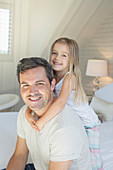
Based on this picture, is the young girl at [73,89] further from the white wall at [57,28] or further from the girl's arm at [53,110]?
the white wall at [57,28]

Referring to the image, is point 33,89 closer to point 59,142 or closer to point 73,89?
point 59,142

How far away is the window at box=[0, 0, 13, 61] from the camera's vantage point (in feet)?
10.8

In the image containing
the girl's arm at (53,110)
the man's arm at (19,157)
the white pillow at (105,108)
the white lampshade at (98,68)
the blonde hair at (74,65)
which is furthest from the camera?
the white lampshade at (98,68)

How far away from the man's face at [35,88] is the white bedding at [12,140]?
1.86 feet

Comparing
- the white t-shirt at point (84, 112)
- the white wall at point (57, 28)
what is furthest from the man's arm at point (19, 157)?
the white wall at point (57, 28)

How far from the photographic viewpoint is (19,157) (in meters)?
1.26

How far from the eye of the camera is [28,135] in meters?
1.20

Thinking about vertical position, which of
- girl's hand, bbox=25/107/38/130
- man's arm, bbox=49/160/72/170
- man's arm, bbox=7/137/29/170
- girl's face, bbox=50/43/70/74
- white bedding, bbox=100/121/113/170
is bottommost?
white bedding, bbox=100/121/113/170

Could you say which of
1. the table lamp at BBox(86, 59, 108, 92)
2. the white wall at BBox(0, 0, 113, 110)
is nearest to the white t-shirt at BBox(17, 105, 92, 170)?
the white wall at BBox(0, 0, 113, 110)

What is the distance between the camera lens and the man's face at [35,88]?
3.66 feet

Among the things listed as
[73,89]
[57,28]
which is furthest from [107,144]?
[57,28]

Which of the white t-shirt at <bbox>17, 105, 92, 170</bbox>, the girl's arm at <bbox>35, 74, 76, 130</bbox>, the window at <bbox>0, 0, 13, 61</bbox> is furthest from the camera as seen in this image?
the window at <bbox>0, 0, 13, 61</bbox>

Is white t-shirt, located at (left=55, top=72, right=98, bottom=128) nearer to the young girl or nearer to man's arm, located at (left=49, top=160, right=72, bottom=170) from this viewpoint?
the young girl

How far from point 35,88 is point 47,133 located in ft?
0.79
